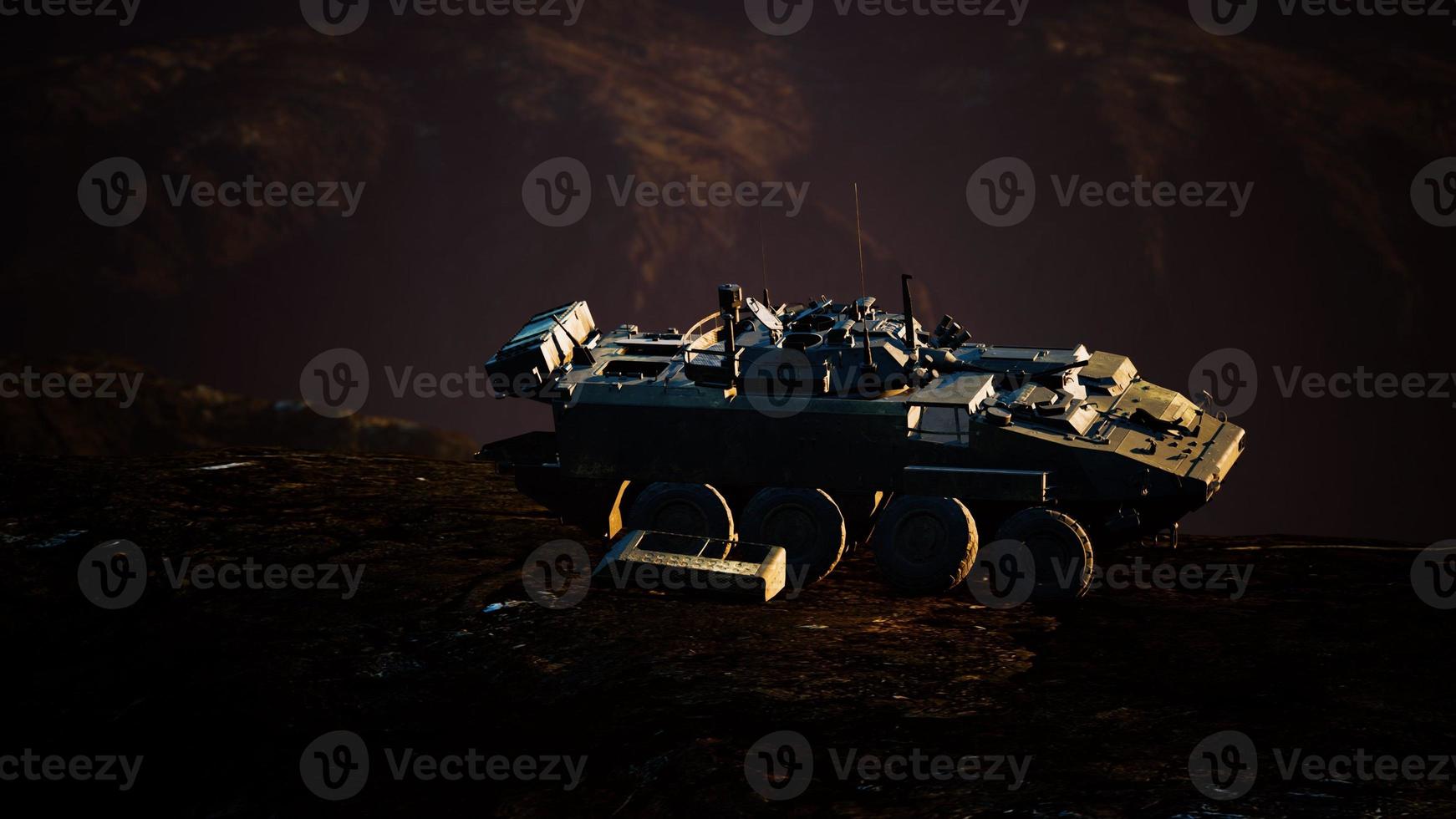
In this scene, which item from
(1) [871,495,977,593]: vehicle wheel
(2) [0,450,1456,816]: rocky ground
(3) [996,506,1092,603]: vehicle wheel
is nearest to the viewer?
(2) [0,450,1456,816]: rocky ground

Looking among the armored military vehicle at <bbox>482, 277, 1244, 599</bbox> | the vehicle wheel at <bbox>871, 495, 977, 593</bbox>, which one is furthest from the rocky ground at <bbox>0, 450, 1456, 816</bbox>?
the armored military vehicle at <bbox>482, 277, 1244, 599</bbox>

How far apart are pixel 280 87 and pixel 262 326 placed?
584 cm

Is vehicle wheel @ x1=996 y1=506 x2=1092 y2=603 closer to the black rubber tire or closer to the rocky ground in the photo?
the rocky ground

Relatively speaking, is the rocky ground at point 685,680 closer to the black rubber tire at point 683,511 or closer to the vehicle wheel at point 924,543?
the vehicle wheel at point 924,543

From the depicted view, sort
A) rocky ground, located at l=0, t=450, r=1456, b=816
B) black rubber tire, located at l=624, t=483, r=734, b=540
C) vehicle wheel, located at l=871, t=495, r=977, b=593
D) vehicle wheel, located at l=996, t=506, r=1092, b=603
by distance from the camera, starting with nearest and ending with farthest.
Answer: rocky ground, located at l=0, t=450, r=1456, b=816 → vehicle wheel, located at l=996, t=506, r=1092, b=603 → vehicle wheel, located at l=871, t=495, r=977, b=593 → black rubber tire, located at l=624, t=483, r=734, b=540

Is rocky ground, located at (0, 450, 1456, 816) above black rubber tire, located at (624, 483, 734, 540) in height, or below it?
below

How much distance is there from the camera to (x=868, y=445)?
43.5 feet

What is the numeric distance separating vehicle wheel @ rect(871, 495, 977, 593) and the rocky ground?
28 centimetres

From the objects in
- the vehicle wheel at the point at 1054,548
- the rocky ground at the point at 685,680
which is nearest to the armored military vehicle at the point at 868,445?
the vehicle wheel at the point at 1054,548

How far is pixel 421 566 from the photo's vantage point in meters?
14.3

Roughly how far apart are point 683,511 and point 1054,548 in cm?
365

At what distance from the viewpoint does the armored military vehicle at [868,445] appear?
41.9 feet

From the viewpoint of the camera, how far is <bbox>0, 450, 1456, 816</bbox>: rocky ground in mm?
9516

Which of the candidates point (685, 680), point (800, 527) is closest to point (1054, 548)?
point (800, 527)
